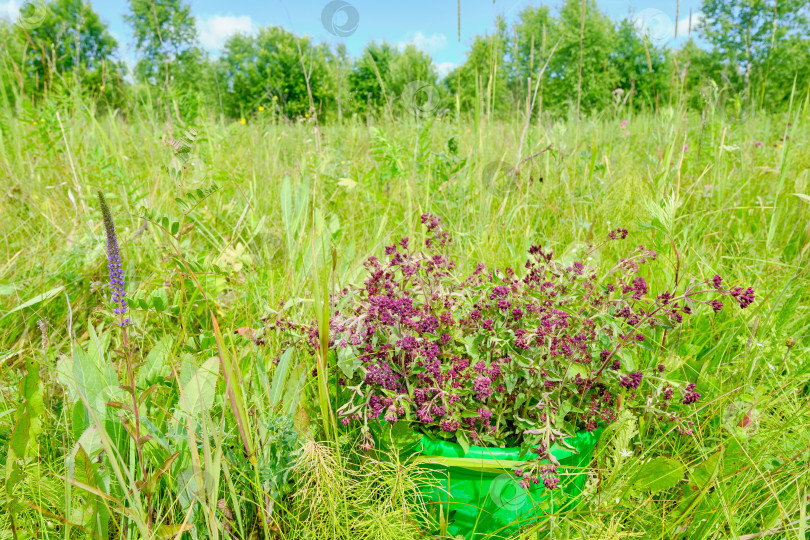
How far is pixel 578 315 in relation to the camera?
3.74 feet

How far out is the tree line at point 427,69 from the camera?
2.47 metres

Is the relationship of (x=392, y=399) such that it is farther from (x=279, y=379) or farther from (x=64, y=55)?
(x=64, y=55)

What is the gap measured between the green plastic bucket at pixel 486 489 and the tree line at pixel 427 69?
1.19 metres

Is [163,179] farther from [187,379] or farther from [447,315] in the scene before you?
[447,315]

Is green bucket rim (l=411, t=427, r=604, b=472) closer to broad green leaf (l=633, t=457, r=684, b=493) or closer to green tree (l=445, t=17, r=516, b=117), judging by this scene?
broad green leaf (l=633, t=457, r=684, b=493)

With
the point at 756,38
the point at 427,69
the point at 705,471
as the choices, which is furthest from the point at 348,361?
the point at 756,38

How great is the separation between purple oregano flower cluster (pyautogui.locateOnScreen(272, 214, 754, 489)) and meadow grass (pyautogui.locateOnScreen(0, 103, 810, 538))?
11 centimetres

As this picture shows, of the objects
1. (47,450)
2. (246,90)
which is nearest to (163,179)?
(47,450)

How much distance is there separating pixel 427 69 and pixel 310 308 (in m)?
2.96

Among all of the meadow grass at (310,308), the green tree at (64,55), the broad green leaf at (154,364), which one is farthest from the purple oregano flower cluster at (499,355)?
the green tree at (64,55)

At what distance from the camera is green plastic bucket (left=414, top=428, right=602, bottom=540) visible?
0.99 metres

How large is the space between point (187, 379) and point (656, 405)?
1139 millimetres

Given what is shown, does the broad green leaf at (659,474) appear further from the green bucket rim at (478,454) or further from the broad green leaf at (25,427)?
the broad green leaf at (25,427)

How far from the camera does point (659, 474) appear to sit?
103 cm
